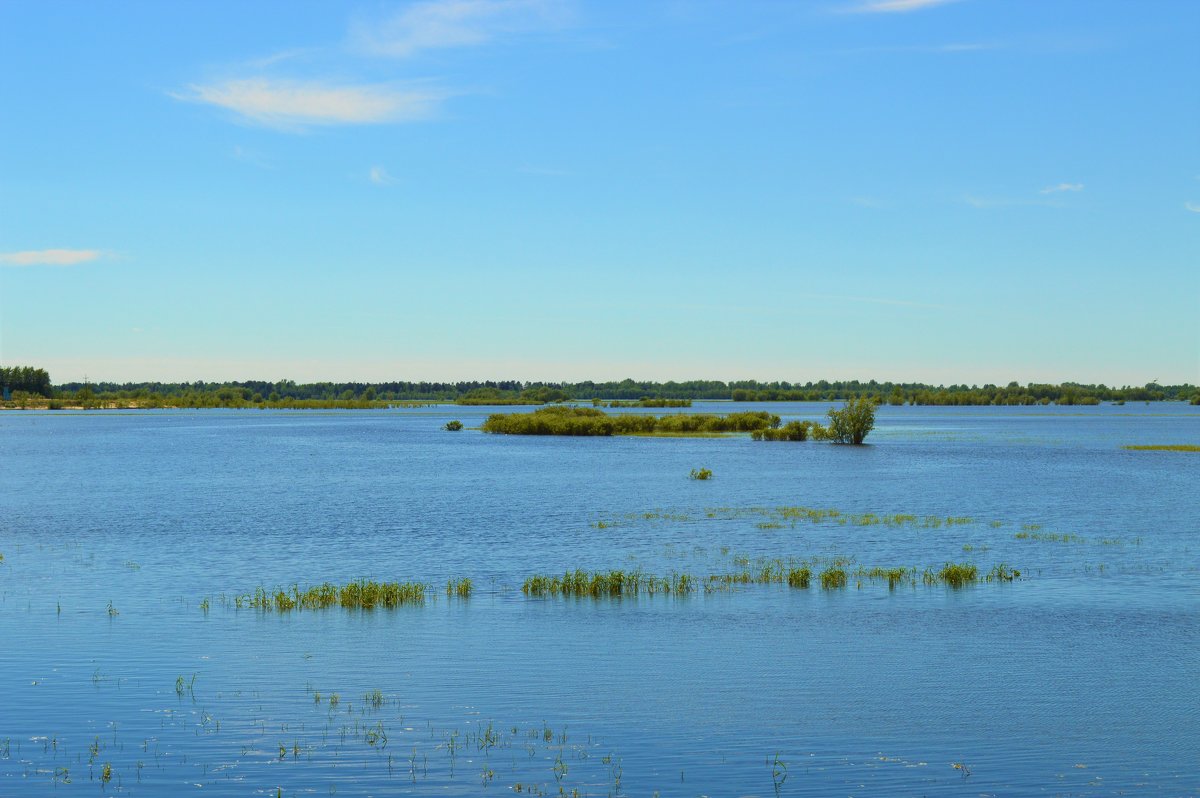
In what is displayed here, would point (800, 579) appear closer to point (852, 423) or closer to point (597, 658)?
point (597, 658)

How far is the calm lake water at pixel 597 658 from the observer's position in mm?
15438

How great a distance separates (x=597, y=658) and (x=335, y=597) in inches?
337

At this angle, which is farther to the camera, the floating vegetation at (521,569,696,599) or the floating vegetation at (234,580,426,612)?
the floating vegetation at (521,569,696,599)

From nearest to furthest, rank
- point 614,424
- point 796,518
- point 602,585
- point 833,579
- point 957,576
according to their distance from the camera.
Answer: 1. point 602,585
2. point 833,579
3. point 957,576
4. point 796,518
5. point 614,424

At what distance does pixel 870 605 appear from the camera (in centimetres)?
2705

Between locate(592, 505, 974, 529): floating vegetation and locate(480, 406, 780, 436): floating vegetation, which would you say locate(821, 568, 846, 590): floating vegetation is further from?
locate(480, 406, 780, 436): floating vegetation

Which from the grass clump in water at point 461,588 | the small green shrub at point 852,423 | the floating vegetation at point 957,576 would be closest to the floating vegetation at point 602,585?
the grass clump in water at point 461,588

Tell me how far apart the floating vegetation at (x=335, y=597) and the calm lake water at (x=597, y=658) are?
56 centimetres

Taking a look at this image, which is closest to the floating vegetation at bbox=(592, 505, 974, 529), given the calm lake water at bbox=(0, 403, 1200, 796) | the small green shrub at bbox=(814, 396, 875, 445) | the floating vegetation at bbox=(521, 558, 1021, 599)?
the calm lake water at bbox=(0, 403, 1200, 796)

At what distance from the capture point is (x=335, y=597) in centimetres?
2745

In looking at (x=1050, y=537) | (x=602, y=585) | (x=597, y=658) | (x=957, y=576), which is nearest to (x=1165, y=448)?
(x=1050, y=537)

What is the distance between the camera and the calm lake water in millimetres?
15438

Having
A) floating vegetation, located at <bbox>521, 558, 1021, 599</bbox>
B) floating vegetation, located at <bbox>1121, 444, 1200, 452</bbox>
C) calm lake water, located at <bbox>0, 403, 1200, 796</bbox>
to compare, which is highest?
Answer: floating vegetation, located at <bbox>1121, 444, 1200, 452</bbox>

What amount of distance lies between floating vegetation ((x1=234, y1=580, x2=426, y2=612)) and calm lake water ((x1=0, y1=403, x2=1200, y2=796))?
0.56m
